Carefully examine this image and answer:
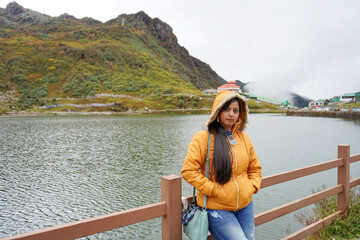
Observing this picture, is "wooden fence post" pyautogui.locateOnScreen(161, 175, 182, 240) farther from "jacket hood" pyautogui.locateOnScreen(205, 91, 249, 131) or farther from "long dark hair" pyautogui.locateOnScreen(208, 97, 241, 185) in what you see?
"jacket hood" pyautogui.locateOnScreen(205, 91, 249, 131)

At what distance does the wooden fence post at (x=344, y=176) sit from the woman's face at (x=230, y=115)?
309 centimetres

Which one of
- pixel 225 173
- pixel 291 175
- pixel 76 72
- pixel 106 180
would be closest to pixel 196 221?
pixel 225 173

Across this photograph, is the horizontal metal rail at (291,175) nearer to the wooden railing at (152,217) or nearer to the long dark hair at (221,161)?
the wooden railing at (152,217)

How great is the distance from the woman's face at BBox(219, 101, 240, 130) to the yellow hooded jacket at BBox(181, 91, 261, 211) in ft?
0.32

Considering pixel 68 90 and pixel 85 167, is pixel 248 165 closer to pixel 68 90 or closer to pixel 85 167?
pixel 85 167

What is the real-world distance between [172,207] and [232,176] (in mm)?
641

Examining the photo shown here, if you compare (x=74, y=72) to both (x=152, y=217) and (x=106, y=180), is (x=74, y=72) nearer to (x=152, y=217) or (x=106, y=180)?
(x=106, y=180)

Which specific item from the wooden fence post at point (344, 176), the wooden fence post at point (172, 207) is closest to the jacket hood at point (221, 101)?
the wooden fence post at point (172, 207)

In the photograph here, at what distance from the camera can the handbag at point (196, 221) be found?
7.83 feet

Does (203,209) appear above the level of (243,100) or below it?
below

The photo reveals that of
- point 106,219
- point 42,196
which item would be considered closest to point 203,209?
point 106,219

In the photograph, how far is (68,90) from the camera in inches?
4326

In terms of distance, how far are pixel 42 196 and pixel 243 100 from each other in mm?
11172

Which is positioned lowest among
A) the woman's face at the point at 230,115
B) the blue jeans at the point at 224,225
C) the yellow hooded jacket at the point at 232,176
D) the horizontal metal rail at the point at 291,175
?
the blue jeans at the point at 224,225
